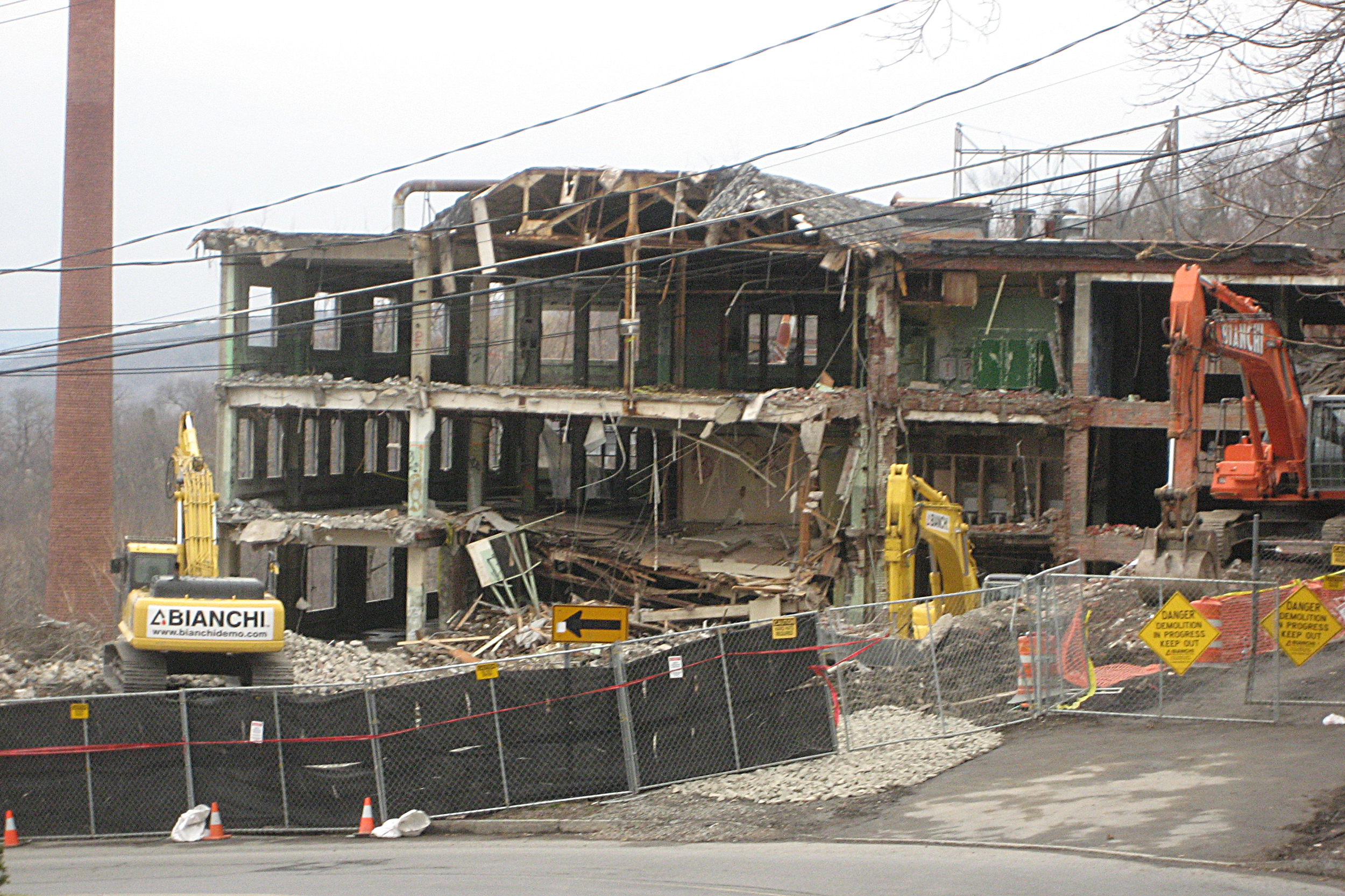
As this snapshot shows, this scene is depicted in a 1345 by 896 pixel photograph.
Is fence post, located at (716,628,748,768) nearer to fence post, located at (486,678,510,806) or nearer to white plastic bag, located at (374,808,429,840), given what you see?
fence post, located at (486,678,510,806)

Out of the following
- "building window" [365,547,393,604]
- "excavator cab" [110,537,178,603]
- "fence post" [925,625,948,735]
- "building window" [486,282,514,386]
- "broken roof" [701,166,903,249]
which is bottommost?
"building window" [365,547,393,604]

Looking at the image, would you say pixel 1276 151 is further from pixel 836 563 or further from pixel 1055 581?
pixel 836 563

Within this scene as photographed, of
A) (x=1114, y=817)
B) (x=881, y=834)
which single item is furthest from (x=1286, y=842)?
(x=881, y=834)

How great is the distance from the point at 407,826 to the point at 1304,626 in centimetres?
986

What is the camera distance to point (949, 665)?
16594mm

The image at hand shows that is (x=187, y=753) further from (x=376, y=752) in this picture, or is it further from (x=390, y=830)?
(x=390, y=830)

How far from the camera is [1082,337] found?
29828mm

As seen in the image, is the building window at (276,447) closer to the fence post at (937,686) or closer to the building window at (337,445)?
the building window at (337,445)

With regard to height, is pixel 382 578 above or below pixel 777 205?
below

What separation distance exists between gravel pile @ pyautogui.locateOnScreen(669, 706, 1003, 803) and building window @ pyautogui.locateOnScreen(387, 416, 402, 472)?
89.0 feet

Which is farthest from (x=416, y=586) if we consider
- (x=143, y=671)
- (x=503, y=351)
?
(x=143, y=671)

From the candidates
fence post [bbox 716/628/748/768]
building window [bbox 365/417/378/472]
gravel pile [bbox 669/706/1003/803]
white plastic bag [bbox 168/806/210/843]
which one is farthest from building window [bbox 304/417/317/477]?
gravel pile [bbox 669/706/1003/803]

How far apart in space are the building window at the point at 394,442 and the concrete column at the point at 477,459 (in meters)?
7.27

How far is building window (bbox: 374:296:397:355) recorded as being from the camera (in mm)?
38125
